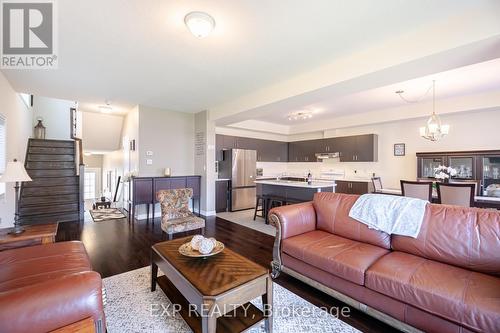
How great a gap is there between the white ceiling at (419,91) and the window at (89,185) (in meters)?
10.1

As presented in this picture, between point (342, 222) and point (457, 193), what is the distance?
6.51ft

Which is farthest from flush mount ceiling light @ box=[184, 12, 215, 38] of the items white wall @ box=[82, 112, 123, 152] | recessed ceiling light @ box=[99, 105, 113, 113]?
white wall @ box=[82, 112, 123, 152]

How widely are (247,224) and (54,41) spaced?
408 centimetres

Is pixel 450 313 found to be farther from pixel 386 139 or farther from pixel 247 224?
pixel 386 139

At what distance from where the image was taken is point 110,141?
7176 mm

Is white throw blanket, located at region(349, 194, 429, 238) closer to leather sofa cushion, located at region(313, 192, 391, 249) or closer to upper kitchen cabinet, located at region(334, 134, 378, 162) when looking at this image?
leather sofa cushion, located at region(313, 192, 391, 249)

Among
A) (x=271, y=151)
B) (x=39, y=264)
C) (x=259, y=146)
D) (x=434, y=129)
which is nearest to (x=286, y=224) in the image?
(x=39, y=264)

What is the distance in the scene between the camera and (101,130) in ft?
22.6

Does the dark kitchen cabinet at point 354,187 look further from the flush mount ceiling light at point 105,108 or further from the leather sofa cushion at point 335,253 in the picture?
the flush mount ceiling light at point 105,108

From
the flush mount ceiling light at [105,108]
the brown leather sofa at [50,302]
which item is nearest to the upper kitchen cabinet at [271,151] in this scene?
the flush mount ceiling light at [105,108]

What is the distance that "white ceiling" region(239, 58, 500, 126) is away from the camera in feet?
10.9

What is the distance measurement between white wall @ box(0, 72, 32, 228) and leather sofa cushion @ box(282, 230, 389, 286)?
433 centimetres

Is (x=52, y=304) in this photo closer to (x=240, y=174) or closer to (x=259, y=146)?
(x=240, y=174)

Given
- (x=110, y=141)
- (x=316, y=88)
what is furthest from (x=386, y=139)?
(x=110, y=141)
